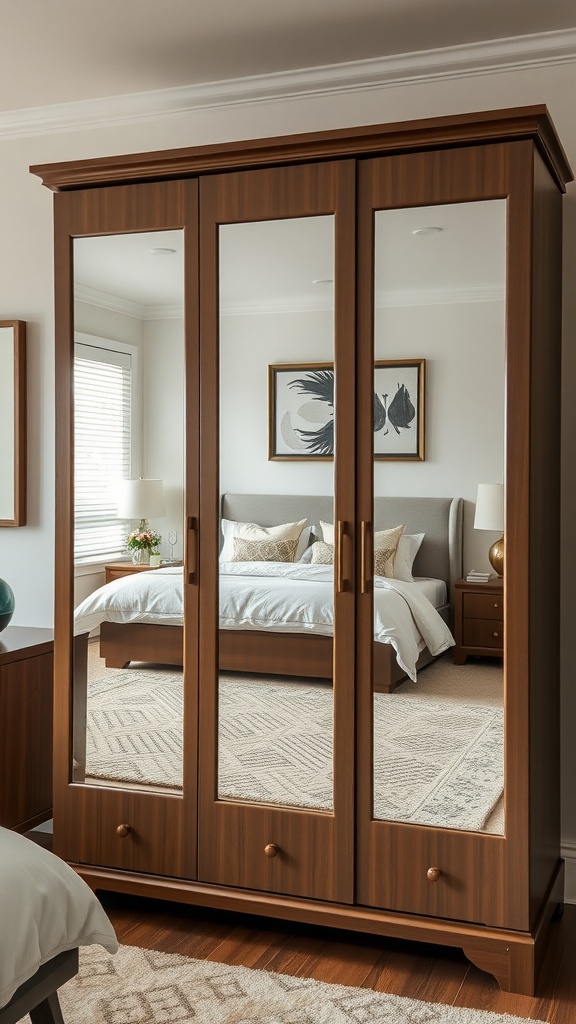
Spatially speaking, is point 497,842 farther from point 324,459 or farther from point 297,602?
point 324,459

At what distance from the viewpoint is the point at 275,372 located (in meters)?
2.75

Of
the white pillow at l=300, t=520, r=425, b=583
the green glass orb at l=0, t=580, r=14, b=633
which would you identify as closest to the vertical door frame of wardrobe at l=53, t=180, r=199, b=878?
the green glass orb at l=0, t=580, r=14, b=633

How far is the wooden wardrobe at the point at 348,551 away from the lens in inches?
99.1

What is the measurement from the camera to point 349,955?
8.94 ft

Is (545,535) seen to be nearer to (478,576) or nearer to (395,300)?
(478,576)

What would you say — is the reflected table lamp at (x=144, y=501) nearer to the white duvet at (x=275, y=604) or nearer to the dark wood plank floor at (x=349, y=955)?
the white duvet at (x=275, y=604)

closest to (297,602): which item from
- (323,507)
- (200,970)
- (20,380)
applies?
(323,507)

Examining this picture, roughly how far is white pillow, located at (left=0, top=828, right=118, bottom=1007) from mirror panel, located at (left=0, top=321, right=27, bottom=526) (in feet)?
5.98

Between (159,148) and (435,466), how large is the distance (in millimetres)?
1717

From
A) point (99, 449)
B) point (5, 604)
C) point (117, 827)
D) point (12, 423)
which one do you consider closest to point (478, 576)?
point (99, 449)

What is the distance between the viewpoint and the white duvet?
268cm

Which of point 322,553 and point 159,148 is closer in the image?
point 322,553

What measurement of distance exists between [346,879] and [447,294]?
1667 mm

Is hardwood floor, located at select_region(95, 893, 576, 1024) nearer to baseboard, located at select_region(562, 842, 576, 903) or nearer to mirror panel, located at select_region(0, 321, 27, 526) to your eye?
baseboard, located at select_region(562, 842, 576, 903)
